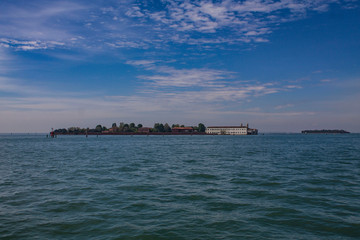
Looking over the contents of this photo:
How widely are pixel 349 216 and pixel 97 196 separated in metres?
13.2

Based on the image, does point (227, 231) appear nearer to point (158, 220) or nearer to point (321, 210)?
point (158, 220)

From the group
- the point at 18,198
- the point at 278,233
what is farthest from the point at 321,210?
the point at 18,198

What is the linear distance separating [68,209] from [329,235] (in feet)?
38.2

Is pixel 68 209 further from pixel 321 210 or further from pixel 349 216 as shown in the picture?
pixel 349 216

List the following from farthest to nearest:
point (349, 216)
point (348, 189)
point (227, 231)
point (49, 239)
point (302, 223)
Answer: point (348, 189) < point (349, 216) < point (302, 223) < point (227, 231) < point (49, 239)

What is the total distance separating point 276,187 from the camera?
57.6 ft

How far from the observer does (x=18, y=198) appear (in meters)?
14.9

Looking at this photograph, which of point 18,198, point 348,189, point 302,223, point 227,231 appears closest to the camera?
point 227,231

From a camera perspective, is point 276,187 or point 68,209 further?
point 276,187

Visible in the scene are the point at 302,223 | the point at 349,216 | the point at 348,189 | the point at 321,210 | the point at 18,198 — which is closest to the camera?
the point at 302,223

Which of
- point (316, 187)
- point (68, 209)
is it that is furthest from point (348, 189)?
point (68, 209)

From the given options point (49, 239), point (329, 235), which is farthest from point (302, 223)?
point (49, 239)

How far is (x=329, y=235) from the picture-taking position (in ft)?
31.6

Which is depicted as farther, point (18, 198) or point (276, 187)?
point (276, 187)
